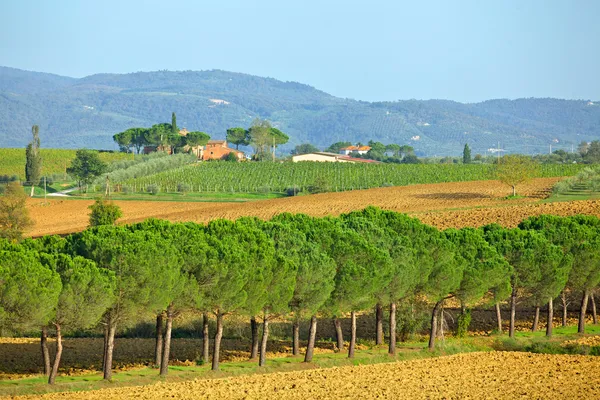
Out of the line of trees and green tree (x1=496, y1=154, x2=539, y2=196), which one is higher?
green tree (x1=496, y1=154, x2=539, y2=196)

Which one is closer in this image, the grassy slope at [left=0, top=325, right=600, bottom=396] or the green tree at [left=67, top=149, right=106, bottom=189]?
the grassy slope at [left=0, top=325, right=600, bottom=396]

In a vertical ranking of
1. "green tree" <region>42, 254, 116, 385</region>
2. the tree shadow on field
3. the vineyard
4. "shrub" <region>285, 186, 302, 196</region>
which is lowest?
"green tree" <region>42, 254, 116, 385</region>

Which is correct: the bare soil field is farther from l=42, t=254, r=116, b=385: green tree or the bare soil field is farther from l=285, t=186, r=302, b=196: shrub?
l=42, t=254, r=116, b=385: green tree

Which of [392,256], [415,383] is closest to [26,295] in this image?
[415,383]

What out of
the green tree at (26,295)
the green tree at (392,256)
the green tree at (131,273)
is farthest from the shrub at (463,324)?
the green tree at (26,295)

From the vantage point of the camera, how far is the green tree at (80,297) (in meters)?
44.0

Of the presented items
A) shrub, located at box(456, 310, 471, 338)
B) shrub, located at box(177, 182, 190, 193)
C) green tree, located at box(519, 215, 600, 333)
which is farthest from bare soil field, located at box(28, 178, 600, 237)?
shrub, located at box(456, 310, 471, 338)

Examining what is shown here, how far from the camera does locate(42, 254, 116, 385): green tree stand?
144ft

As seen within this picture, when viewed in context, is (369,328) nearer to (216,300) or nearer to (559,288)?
(559,288)

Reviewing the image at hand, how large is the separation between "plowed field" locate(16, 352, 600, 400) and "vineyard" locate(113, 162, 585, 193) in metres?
97.0

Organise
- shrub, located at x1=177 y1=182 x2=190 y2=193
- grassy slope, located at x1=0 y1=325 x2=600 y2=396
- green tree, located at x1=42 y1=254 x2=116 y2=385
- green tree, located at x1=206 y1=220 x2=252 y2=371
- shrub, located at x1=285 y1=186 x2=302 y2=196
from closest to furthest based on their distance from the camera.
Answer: grassy slope, located at x1=0 y1=325 x2=600 y2=396, green tree, located at x1=42 y1=254 x2=116 y2=385, green tree, located at x1=206 y1=220 x2=252 y2=371, shrub, located at x1=177 y1=182 x2=190 y2=193, shrub, located at x1=285 y1=186 x2=302 y2=196

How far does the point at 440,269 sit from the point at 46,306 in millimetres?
24240

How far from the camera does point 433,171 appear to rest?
166m

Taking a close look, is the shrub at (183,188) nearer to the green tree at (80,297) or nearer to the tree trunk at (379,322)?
the tree trunk at (379,322)
